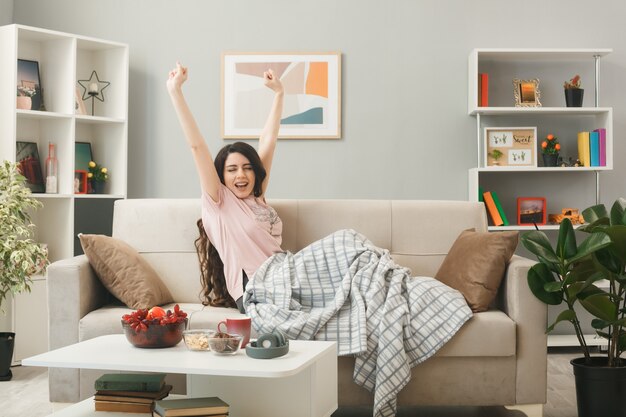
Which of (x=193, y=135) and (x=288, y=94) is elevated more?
(x=288, y=94)

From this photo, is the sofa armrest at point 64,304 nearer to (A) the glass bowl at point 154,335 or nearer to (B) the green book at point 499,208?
(A) the glass bowl at point 154,335

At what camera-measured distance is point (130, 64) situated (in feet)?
16.3

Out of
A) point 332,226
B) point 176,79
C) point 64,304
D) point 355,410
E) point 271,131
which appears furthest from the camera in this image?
point 271,131

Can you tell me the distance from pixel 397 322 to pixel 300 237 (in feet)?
2.74

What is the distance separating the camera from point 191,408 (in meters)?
2.18

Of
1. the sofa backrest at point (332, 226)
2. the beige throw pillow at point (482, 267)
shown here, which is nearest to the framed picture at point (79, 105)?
the sofa backrest at point (332, 226)

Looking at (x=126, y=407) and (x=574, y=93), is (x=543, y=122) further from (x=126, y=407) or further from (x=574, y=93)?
(x=126, y=407)

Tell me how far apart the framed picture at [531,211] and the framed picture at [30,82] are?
2822mm

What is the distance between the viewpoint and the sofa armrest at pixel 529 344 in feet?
9.84

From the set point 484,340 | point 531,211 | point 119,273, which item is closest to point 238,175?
point 119,273

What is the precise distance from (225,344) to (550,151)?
2950 millimetres

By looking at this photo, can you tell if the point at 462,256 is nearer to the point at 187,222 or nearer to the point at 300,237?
the point at 300,237

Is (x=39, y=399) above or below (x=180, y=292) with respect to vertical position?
below

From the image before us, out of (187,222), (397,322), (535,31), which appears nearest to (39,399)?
(187,222)
